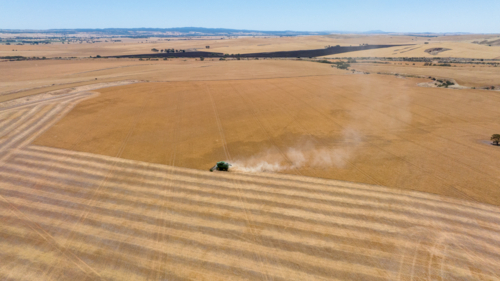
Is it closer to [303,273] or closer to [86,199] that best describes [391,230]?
[303,273]

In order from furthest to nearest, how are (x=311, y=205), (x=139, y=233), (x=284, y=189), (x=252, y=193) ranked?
(x=284, y=189), (x=252, y=193), (x=311, y=205), (x=139, y=233)

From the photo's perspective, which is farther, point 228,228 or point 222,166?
point 222,166

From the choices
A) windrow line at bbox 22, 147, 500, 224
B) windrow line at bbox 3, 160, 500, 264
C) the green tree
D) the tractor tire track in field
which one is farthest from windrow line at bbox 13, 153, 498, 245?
the green tree

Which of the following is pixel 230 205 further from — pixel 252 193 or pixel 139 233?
pixel 139 233

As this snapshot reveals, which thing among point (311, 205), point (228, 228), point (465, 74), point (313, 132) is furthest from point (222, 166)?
point (465, 74)

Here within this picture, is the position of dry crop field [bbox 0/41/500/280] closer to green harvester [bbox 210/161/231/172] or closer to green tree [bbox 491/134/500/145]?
green harvester [bbox 210/161/231/172]

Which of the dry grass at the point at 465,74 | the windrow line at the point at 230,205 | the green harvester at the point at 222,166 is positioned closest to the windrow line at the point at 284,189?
the green harvester at the point at 222,166
